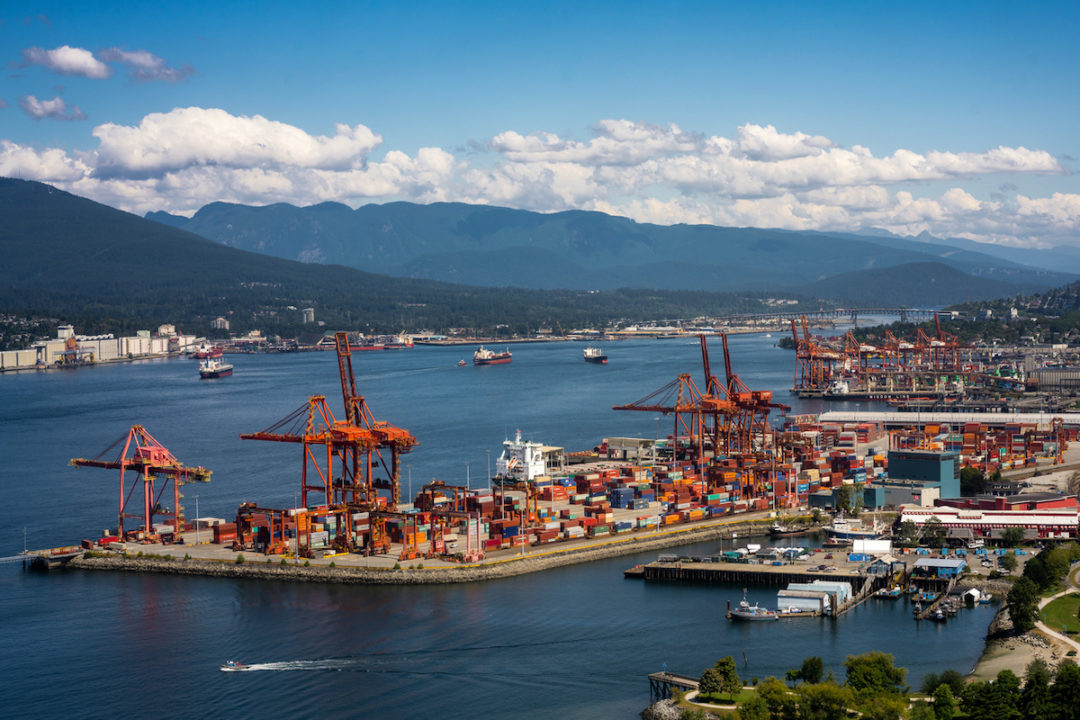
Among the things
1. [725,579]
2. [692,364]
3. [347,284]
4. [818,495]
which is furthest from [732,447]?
[347,284]

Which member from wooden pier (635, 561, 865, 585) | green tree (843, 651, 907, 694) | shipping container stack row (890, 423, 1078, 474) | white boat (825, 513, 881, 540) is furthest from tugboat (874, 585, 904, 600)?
shipping container stack row (890, 423, 1078, 474)

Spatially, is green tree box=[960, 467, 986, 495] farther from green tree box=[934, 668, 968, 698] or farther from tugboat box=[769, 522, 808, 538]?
green tree box=[934, 668, 968, 698]

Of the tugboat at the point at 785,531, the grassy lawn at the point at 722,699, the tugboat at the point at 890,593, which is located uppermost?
the tugboat at the point at 785,531

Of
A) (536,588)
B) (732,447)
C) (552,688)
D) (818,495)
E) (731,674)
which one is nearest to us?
(731,674)

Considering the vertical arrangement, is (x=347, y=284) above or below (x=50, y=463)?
above

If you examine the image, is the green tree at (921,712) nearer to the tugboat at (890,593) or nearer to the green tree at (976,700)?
the green tree at (976,700)

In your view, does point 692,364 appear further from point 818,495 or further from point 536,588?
point 536,588

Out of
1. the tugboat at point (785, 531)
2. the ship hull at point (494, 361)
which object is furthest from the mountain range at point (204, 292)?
the tugboat at point (785, 531)
